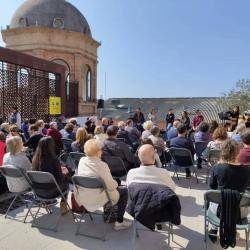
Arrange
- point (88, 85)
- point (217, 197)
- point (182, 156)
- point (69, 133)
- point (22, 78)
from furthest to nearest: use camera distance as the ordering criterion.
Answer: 1. point (88, 85)
2. point (22, 78)
3. point (69, 133)
4. point (182, 156)
5. point (217, 197)

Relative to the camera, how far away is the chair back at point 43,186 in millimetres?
4719

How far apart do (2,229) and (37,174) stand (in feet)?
3.35

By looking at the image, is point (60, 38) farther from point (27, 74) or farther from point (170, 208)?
point (170, 208)

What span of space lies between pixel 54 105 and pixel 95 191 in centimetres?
1356

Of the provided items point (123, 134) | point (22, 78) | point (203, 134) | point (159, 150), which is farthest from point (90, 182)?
point (22, 78)

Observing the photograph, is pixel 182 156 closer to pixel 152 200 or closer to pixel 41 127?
pixel 152 200

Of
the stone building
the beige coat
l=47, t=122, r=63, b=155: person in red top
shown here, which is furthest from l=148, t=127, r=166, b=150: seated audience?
the stone building

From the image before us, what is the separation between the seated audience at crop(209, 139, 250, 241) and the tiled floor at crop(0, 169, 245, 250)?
2.42ft

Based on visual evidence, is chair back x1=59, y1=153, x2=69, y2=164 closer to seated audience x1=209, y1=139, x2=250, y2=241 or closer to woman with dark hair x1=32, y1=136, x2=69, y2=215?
woman with dark hair x1=32, y1=136, x2=69, y2=215

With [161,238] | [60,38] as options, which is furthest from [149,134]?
[60,38]

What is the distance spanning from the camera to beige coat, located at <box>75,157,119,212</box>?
4.58 metres

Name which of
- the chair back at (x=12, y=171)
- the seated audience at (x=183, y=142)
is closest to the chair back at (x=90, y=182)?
the chair back at (x=12, y=171)

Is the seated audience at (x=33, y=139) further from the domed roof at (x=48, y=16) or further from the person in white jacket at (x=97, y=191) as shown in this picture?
the domed roof at (x=48, y=16)

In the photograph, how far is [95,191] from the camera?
4566 millimetres
